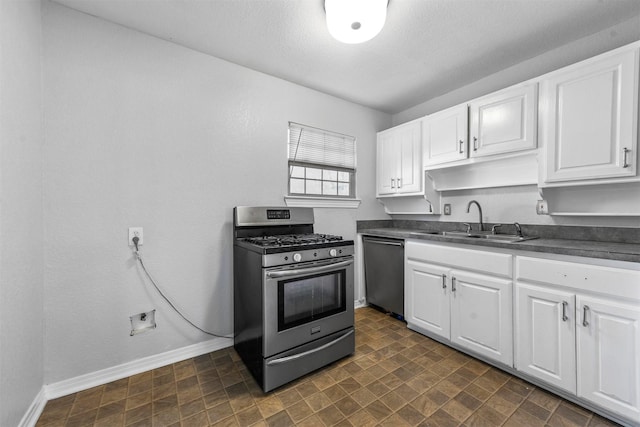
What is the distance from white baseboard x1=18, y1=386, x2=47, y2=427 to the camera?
1.37m

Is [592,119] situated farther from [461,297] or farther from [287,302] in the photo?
[287,302]

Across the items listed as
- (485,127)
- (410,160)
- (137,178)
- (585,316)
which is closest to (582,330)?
(585,316)

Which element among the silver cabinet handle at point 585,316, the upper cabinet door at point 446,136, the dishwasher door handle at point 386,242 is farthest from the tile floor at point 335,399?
the upper cabinet door at point 446,136

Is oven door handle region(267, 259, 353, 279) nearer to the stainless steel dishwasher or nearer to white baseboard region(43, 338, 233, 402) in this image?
the stainless steel dishwasher

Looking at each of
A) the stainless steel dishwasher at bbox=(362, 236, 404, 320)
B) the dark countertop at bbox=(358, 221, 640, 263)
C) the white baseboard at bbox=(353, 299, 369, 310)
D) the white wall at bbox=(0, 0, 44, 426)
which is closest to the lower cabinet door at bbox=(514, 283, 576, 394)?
the dark countertop at bbox=(358, 221, 640, 263)

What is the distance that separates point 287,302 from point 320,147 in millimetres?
1743

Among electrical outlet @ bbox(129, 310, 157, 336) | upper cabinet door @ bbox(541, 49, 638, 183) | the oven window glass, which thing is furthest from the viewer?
electrical outlet @ bbox(129, 310, 157, 336)

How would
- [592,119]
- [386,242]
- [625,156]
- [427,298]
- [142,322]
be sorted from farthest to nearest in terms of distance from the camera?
[386,242] < [427,298] < [142,322] < [592,119] < [625,156]

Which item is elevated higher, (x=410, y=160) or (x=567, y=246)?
(x=410, y=160)

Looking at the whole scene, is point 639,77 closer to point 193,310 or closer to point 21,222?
point 193,310

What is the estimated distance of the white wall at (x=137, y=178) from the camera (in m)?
1.67

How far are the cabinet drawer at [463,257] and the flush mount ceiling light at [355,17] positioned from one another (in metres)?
1.68

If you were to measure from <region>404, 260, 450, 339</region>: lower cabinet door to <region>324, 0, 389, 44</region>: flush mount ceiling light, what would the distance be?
1854mm

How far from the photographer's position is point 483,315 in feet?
6.41
